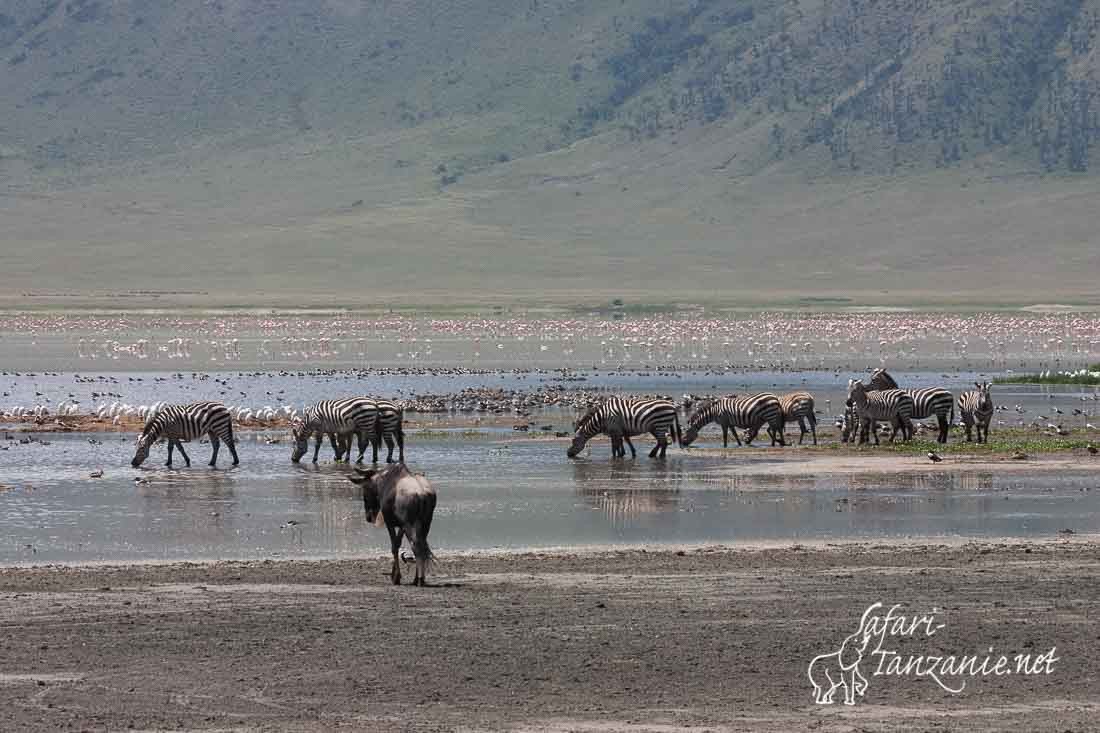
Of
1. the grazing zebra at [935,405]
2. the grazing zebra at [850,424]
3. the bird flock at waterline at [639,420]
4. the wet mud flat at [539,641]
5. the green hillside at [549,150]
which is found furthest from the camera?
the green hillside at [549,150]

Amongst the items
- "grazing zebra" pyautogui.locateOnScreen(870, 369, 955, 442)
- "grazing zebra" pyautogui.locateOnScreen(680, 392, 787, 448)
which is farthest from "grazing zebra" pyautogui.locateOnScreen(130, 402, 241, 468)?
"grazing zebra" pyautogui.locateOnScreen(870, 369, 955, 442)

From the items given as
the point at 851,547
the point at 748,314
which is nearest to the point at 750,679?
the point at 851,547

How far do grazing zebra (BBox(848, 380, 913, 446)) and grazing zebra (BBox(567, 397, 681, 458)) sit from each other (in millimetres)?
2635

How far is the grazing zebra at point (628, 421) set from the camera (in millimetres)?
25125

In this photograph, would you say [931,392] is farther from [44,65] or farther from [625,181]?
[44,65]

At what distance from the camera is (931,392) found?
2641 cm

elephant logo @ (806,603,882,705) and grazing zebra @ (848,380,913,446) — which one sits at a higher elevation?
grazing zebra @ (848,380,913,446)

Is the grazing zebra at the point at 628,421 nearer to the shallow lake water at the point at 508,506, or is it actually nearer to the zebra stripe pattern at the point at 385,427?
the shallow lake water at the point at 508,506

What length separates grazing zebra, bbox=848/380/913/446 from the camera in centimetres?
2586

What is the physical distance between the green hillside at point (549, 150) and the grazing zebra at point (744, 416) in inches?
2633

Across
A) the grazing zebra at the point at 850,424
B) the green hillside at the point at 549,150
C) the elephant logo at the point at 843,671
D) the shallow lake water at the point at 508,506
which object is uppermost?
the green hillside at the point at 549,150

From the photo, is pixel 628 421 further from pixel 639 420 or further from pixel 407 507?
pixel 407 507

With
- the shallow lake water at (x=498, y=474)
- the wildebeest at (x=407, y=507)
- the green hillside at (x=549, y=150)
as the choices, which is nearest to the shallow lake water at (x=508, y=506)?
the shallow lake water at (x=498, y=474)

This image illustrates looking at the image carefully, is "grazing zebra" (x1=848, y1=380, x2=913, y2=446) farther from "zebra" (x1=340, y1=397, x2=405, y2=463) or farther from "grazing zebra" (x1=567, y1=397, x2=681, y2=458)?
"zebra" (x1=340, y1=397, x2=405, y2=463)
